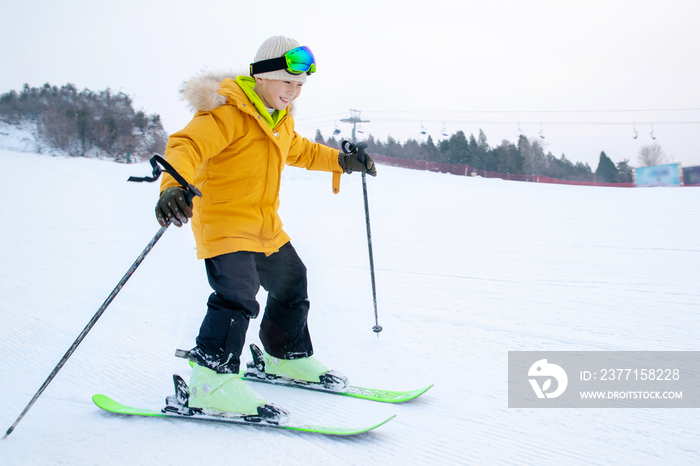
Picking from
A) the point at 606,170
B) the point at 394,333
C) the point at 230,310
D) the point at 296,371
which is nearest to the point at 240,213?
the point at 230,310

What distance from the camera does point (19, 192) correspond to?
456 inches

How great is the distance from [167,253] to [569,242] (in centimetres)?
578

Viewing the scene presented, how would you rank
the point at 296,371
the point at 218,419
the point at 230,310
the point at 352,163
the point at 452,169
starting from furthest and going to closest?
the point at 452,169, the point at 352,163, the point at 296,371, the point at 230,310, the point at 218,419

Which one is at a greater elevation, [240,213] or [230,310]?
[240,213]

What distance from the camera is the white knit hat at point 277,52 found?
6.54 feet

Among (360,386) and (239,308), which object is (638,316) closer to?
(360,386)

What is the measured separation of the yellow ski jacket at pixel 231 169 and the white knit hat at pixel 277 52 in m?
0.17

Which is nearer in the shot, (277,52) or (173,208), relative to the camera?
(173,208)

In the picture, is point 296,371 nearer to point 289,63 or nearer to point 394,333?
point 394,333

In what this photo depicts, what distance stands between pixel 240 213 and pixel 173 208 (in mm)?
464

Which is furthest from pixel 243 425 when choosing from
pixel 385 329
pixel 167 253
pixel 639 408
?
pixel 167 253

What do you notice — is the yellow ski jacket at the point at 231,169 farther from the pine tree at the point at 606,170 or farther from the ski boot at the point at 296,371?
the pine tree at the point at 606,170

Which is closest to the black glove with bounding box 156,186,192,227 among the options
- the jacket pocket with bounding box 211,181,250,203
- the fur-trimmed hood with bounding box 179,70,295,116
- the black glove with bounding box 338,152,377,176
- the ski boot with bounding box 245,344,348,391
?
the jacket pocket with bounding box 211,181,250,203

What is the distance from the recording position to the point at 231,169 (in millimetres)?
1930
